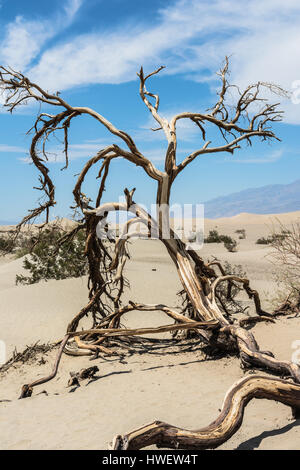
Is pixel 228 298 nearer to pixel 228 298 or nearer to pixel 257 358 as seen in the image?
pixel 228 298

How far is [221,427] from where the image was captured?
3688mm

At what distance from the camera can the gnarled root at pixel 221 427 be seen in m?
3.37

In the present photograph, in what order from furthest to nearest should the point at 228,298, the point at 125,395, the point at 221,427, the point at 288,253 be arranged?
the point at 228,298, the point at 288,253, the point at 125,395, the point at 221,427

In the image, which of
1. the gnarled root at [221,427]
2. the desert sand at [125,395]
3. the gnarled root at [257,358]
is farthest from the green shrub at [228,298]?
the gnarled root at [221,427]

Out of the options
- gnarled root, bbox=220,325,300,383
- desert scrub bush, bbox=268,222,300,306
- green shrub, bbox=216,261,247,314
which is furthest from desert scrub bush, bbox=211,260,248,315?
gnarled root, bbox=220,325,300,383

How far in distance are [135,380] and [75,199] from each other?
3.54 metres

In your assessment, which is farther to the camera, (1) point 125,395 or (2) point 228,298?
(2) point 228,298

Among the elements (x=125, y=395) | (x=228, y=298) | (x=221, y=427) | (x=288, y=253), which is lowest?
(x=125, y=395)

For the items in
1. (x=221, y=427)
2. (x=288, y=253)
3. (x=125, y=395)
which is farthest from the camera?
(x=288, y=253)

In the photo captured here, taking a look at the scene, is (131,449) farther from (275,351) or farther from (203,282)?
(203,282)

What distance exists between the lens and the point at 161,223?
7.39 metres

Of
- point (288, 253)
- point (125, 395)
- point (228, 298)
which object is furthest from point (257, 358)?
point (228, 298)

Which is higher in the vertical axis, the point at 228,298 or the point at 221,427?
the point at 228,298

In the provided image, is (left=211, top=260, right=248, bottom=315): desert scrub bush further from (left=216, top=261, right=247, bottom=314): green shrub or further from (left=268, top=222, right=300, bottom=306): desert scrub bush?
(left=268, top=222, right=300, bottom=306): desert scrub bush
